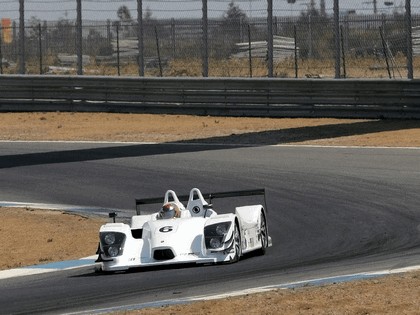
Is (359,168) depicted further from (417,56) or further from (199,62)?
(199,62)

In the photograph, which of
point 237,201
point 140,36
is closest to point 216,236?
point 237,201

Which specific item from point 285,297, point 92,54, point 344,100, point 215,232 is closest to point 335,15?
point 344,100

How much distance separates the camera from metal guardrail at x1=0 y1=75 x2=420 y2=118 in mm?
26875

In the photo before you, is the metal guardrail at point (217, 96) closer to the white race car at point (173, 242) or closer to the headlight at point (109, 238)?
the white race car at point (173, 242)

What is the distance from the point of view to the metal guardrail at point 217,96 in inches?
1058

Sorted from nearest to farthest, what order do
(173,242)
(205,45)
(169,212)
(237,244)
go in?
(173,242) < (237,244) < (169,212) < (205,45)

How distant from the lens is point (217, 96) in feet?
96.7

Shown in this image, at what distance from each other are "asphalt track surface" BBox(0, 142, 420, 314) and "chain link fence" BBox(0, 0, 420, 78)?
479 cm

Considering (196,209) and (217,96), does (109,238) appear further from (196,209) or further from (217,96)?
(217,96)

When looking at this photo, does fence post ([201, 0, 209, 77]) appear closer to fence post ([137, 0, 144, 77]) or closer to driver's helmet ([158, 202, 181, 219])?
fence post ([137, 0, 144, 77])

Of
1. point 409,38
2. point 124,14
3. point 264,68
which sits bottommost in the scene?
point 264,68

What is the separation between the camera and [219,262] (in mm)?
12383

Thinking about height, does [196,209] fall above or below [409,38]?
below

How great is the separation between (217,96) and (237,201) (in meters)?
11.7
